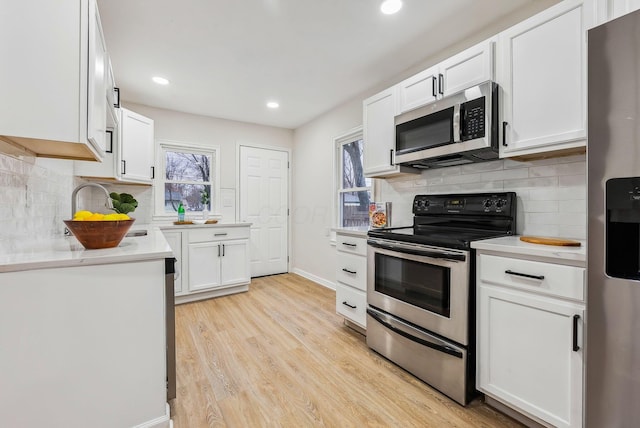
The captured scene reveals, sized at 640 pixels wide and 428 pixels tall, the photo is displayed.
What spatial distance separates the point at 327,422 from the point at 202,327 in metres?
1.68

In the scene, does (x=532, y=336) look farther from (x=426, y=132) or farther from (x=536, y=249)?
(x=426, y=132)

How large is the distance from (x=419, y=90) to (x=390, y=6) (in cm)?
62

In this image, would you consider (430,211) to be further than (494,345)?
Yes

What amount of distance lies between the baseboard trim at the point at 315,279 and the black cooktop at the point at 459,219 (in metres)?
1.84

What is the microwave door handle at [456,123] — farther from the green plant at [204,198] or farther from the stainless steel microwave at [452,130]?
the green plant at [204,198]

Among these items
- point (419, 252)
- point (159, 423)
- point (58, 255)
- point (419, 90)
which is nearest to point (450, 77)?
point (419, 90)

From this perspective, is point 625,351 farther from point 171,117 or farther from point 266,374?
point 171,117

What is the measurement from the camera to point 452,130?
1954 mm

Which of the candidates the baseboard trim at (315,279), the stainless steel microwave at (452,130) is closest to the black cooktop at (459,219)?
the stainless steel microwave at (452,130)

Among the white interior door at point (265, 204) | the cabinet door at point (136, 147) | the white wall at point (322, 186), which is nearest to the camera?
the white wall at point (322, 186)

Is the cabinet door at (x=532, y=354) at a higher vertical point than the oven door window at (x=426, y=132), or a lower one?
lower

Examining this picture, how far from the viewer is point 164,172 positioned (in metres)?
4.00

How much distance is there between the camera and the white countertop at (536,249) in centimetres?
127

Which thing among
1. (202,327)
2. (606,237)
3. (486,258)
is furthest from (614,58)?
(202,327)
